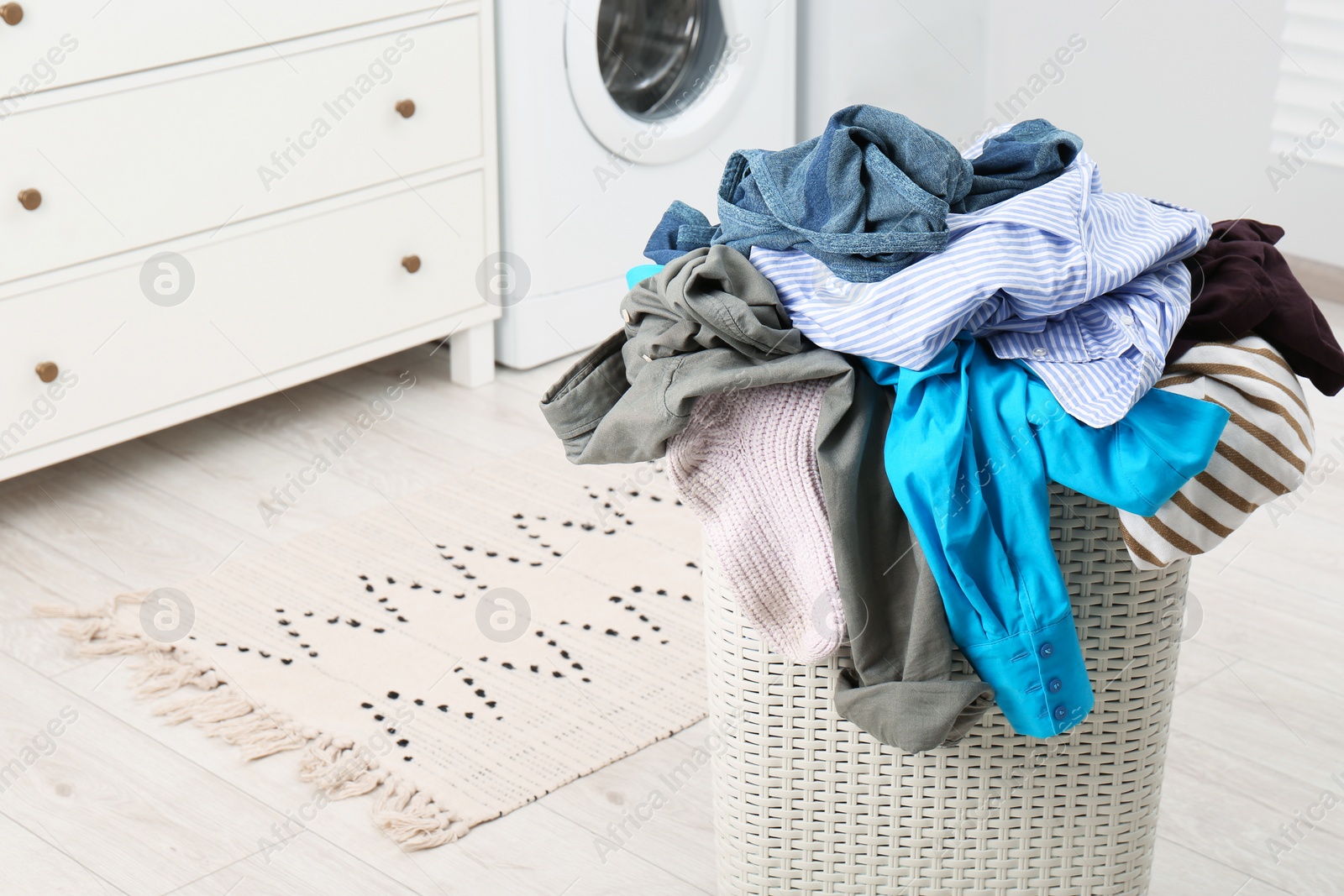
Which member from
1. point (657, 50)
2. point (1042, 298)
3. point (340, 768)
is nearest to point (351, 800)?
point (340, 768)

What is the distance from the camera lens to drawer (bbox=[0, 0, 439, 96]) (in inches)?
63.3

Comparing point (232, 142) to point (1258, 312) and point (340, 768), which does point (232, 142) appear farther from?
point (1258, 312)

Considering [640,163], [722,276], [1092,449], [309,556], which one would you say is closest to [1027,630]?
[1092,449]

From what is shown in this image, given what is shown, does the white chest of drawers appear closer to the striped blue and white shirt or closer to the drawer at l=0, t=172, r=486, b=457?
the drawer at l=0, t=172, r=486, b=457

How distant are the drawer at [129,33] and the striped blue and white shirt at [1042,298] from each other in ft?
3.46

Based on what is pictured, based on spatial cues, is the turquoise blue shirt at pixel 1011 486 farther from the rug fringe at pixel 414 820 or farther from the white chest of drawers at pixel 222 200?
the white chest of drawers at pixel 222 200

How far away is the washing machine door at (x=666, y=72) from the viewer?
7.22 ft

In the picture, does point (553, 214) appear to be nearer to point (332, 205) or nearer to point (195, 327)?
point (332, 205)

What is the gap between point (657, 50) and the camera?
2285mm

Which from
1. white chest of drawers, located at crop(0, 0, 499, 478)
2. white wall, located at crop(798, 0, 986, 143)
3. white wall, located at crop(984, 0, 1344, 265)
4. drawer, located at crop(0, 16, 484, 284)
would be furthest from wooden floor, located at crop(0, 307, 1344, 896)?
white wall, located at crop(798, 0, 986, 143)

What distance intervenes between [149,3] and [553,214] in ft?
2.28

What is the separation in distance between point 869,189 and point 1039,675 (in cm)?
37

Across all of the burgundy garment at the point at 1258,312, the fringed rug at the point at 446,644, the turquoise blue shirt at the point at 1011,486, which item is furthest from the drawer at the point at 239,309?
the burgundy garment at the point at 1258,312

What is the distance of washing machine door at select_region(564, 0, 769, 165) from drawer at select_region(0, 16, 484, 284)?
22 cm
